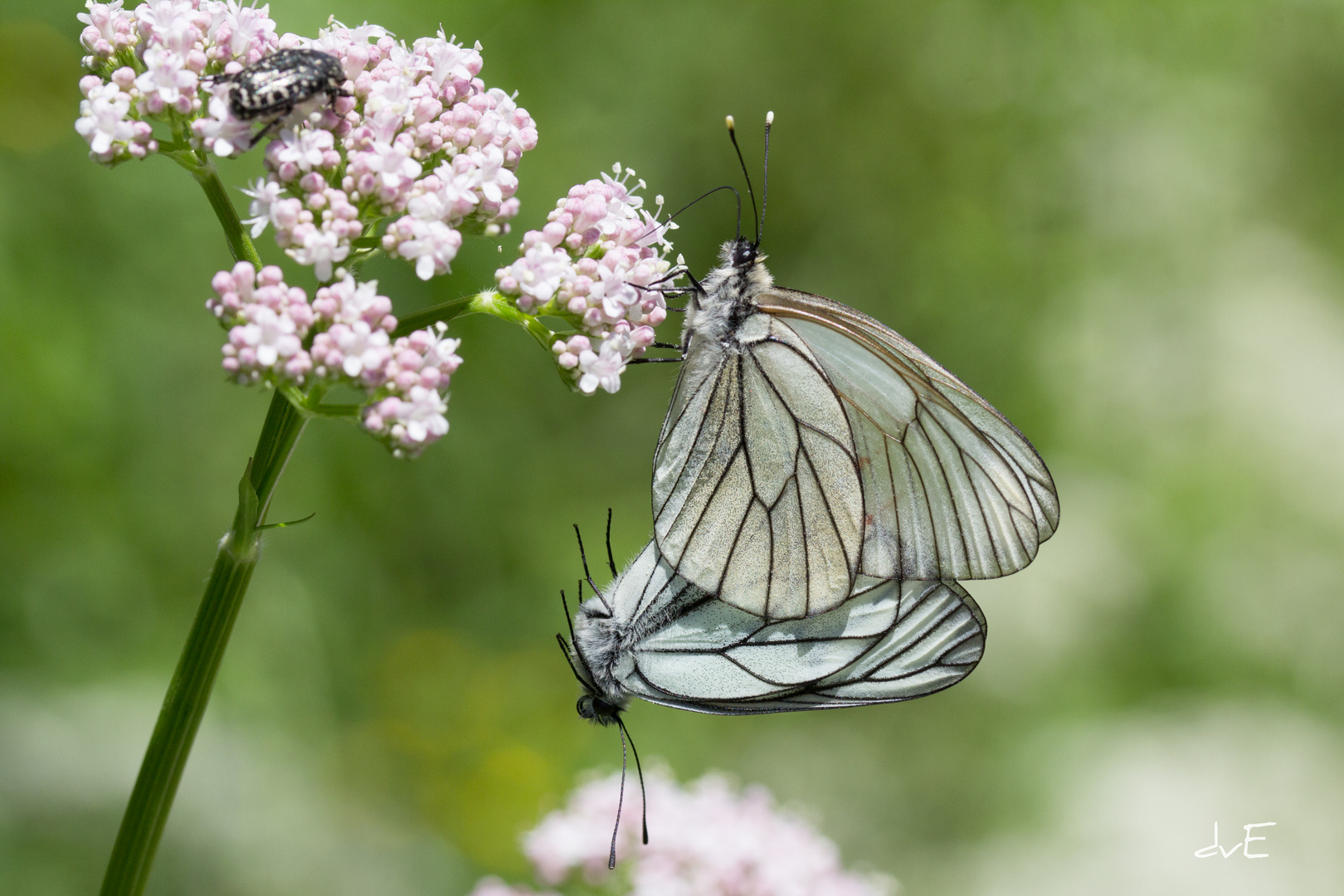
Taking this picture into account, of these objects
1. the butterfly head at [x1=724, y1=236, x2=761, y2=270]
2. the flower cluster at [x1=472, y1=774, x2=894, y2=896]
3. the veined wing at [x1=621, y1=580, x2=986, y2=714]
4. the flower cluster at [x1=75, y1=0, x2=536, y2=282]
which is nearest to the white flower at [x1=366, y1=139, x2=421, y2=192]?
the flower cluster at [x1=75, y1=0, x2=536, y2=282]

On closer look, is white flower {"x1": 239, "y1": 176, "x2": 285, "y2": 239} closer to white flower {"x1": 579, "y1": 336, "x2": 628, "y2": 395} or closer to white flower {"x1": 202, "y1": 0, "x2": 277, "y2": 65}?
white flower {"x1": 202, "y1": 0, "x2": 277, "y2": 65}

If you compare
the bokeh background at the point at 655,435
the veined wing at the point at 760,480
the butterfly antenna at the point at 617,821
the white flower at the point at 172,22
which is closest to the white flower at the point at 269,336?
the white flower at the point at 172,22

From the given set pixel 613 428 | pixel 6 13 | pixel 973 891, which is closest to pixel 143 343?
pixel 6 13

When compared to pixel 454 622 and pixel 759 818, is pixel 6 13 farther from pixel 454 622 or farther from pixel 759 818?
pixel 759 818

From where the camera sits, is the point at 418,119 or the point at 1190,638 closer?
the point at 418,119

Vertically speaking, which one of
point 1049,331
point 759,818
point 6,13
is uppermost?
point 1049,331

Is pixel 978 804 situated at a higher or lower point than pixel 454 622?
lower

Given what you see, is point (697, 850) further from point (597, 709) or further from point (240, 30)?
point (240, 30)

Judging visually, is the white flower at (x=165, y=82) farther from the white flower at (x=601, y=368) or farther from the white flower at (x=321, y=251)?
the white flower at (x=601, y=368)
